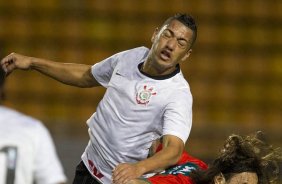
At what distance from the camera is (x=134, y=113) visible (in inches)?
202

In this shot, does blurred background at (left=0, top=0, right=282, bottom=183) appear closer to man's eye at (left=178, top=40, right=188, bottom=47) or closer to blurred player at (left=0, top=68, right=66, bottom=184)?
man's eye at (left=178, top=40, right=188, bottom=47)

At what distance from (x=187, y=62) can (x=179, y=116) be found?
4.71 m

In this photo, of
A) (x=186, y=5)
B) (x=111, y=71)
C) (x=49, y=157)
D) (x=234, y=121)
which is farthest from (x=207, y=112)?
(x=49, y=157)

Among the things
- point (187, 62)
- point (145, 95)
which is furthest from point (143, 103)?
point (187, 62)

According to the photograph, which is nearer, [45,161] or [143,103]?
[45,161]

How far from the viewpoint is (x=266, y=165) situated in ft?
16.2

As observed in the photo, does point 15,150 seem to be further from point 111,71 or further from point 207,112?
point 207,112

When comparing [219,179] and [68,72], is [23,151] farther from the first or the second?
[68,72]

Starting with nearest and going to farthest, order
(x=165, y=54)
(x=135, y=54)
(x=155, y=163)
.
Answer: (x=155, y=163) → (x=165, y=54) → (x=135, y=54)

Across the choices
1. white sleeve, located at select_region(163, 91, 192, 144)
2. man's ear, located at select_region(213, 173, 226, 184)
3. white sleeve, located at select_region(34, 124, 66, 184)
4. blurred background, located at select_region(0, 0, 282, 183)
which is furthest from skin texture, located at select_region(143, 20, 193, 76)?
blurred background, located at select_region(0, 0, 282, 183)

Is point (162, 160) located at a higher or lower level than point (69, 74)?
lower

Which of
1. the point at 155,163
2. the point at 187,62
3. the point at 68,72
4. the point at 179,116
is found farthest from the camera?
the point at 187,62

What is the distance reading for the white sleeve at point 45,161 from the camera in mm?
3734

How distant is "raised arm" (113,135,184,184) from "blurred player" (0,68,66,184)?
0.77 metres
